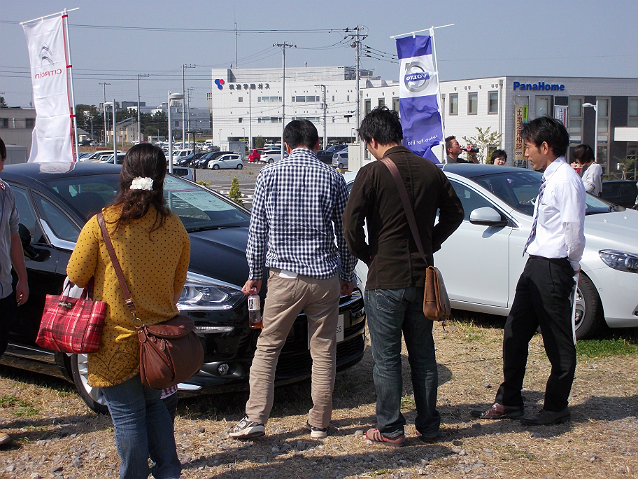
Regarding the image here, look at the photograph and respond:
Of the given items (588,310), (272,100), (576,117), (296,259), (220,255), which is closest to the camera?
(296,259)

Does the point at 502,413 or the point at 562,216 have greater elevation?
the point at 562,216

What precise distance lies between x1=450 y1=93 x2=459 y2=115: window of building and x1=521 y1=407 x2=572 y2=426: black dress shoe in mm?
54333

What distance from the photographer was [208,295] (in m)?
4.03

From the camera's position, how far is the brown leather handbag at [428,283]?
3.50 m

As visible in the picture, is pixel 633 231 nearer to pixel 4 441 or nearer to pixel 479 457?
pixel 479 457

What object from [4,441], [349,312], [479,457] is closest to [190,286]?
[349,312]

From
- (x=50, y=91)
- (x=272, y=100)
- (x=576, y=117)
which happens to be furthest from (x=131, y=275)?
(x=272, y=100)

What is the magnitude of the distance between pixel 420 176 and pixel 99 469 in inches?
91.9

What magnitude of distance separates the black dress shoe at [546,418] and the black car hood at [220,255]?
1.98m

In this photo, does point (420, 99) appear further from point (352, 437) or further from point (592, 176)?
point (352, 437)

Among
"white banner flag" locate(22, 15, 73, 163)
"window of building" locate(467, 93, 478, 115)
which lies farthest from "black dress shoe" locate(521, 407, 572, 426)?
"window of building" locate(467, 93, 478, 115)

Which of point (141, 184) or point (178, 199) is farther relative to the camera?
point (178, 199)

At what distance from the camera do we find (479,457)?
12.1 feet

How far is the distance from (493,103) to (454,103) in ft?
13.2
